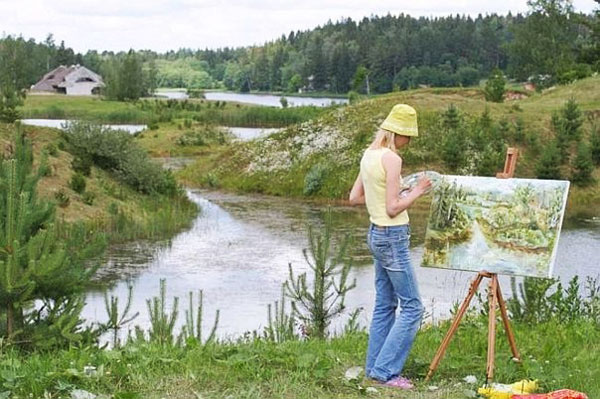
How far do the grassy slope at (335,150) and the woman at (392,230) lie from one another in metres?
24.2

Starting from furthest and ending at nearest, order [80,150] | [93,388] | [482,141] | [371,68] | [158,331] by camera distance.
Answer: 1. [371,68]
2. [482,141]
3. [80,150]
4. [158,331]
5. [93,388]

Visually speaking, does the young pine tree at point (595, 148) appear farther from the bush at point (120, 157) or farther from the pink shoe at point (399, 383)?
the pink shoe at point (399, 383)

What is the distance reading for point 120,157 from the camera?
1064 inches

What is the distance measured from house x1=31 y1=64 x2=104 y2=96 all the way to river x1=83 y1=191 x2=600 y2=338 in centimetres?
8397

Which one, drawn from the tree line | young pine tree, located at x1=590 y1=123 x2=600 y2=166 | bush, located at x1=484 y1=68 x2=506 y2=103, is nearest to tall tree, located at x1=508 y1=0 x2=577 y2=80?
the tree line

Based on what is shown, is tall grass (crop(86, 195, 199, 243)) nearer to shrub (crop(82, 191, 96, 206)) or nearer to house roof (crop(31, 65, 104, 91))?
shrub (crop(82, 191, 96, 206))

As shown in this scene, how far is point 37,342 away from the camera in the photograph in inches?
347

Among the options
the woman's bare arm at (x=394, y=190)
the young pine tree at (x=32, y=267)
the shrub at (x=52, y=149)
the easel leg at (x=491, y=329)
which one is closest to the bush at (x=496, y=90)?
the shrub at (x=52, y=149)

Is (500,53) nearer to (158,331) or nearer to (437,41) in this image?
(437,41)

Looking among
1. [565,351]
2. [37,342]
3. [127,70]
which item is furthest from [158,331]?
[127,70]

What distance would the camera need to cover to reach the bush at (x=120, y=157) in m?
26.7

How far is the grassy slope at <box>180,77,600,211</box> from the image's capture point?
33.0m

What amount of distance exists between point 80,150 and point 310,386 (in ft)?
68.4

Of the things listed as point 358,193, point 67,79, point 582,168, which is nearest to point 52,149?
point 582,168
